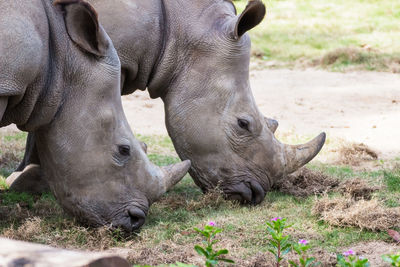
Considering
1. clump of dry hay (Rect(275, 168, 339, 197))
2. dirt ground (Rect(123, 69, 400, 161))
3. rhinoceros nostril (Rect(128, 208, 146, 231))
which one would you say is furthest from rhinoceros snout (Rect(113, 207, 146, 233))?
dirt ground (Rect(123, 69, 400, 161))

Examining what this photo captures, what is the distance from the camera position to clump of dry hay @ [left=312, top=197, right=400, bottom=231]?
514cm

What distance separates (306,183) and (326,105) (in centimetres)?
384

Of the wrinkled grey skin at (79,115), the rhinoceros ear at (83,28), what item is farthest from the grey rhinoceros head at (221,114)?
the rhinoceros ear at (83,28)

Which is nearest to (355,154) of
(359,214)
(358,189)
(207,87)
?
(358,189)

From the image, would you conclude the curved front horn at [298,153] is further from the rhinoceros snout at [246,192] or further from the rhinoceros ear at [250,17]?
the rhinoceros ear at [250,17]

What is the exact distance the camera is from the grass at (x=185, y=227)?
15.3 feet

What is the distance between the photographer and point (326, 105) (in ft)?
33.6

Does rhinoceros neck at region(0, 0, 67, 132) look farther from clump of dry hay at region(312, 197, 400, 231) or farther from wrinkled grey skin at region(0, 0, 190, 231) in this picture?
clump of dry hay at region(312, 197, 400, 231)

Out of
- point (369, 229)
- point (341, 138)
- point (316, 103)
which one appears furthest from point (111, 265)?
point (316, 103)

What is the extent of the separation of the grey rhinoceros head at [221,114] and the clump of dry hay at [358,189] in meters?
0.57

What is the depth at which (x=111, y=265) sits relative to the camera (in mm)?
2822

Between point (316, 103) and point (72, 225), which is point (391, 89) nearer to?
point (316, 103)

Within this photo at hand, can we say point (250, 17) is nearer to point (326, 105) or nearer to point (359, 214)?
point (359, 214)

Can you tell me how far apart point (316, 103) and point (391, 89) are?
3.96 feet
